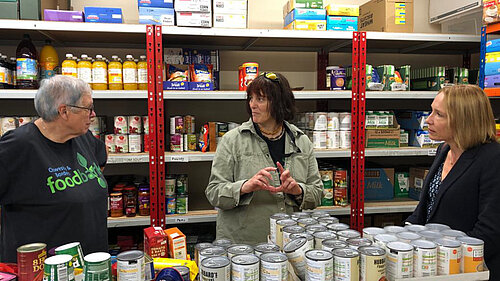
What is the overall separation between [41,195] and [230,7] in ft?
6.12

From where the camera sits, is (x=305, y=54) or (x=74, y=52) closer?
(x=74, y=52)

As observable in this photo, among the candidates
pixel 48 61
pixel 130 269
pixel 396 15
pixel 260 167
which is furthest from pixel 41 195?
pixel 396 15

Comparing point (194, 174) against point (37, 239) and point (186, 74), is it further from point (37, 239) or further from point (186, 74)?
point (37, 239)

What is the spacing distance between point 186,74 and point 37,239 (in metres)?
1.57

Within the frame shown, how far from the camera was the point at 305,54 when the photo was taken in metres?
3.71

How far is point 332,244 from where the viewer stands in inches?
47.5

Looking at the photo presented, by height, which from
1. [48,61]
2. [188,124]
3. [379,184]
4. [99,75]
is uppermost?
[48,61]

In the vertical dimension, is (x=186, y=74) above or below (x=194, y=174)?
above

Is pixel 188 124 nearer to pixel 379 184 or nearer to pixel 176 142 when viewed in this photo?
pixel 176 142

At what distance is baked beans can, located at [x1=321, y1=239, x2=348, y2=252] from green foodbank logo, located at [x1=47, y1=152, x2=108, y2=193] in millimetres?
1154

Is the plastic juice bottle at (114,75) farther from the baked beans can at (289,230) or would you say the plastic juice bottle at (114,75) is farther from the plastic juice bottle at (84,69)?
the baked beans can at (289,230)

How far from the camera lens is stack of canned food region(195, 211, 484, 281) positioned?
1083 mm

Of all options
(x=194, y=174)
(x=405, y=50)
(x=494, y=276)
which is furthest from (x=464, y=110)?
(x=194, y=174)

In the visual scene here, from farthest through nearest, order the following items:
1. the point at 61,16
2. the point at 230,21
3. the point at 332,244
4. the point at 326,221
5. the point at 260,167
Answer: the point at 230,21, the point at 61,16, the point at 260,167, the point at 326,221, the point at 332,244
